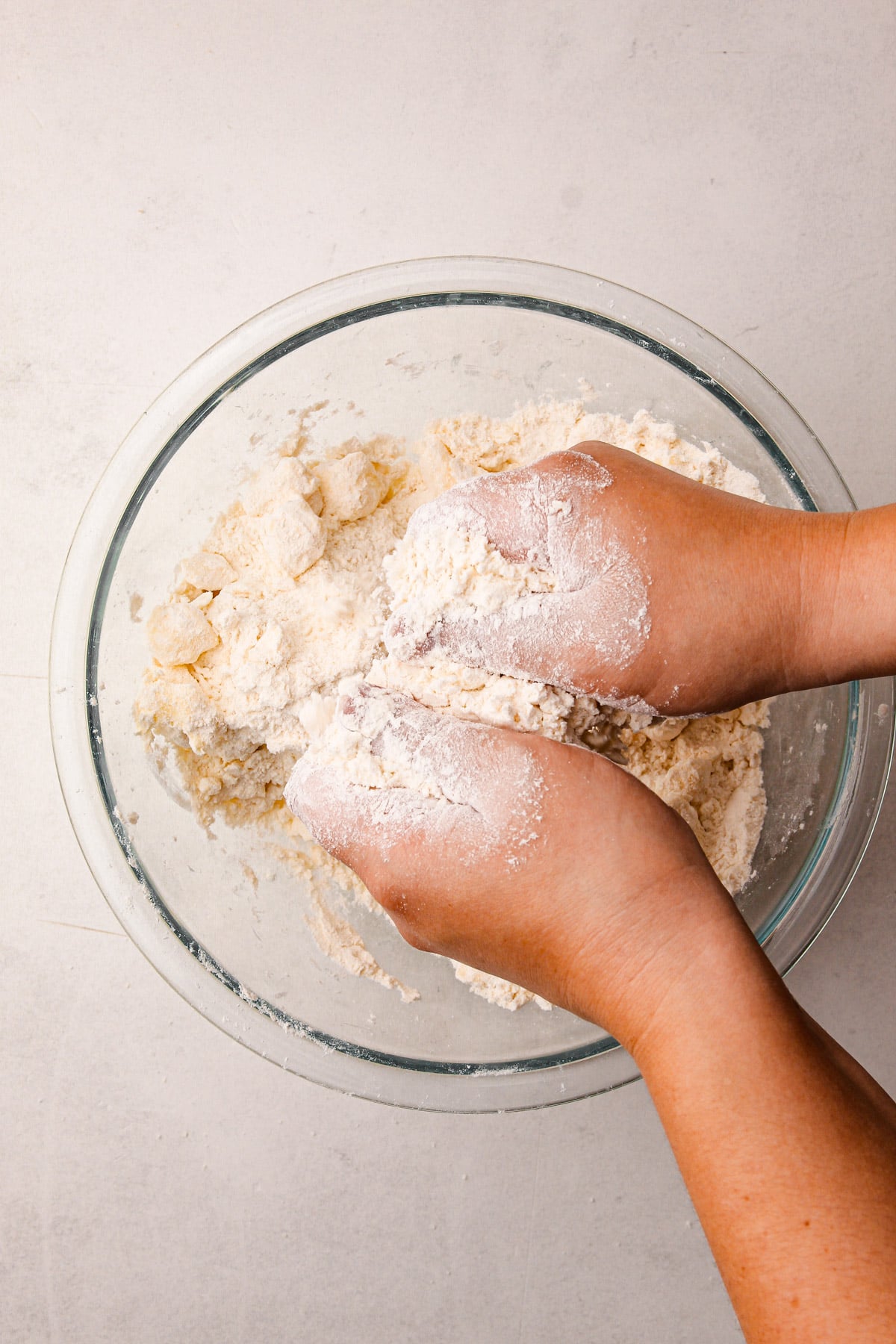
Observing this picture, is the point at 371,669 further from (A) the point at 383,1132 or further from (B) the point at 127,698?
(A) the point at 383,1132

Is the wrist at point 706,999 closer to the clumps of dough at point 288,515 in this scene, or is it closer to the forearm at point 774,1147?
the forearm at point 774,1147

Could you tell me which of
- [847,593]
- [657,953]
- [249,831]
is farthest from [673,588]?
[249,831]

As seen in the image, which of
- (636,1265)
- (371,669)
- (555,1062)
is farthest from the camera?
(636,1265)

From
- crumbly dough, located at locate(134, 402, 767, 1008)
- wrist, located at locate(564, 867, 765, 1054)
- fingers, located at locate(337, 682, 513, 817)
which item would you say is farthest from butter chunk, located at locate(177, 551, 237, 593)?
wrist, located at locate(564, 867, 765, 1054)

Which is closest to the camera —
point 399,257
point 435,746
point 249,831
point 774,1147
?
point 774,1147

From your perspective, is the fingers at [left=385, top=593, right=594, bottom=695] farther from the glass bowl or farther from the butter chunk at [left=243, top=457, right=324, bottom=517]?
the glass bowl

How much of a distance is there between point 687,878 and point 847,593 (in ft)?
0.87

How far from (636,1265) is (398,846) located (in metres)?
0.73

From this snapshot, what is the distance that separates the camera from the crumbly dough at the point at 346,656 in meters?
0.72

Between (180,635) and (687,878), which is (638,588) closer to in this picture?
(687,878)

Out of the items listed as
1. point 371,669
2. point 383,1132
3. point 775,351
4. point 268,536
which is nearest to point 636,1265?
point 383,1132

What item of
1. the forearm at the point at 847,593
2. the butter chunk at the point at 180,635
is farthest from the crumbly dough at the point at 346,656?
the forearm at the point at 847,593

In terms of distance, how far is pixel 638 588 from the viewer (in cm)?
66

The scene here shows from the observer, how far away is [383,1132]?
3.42 feet
